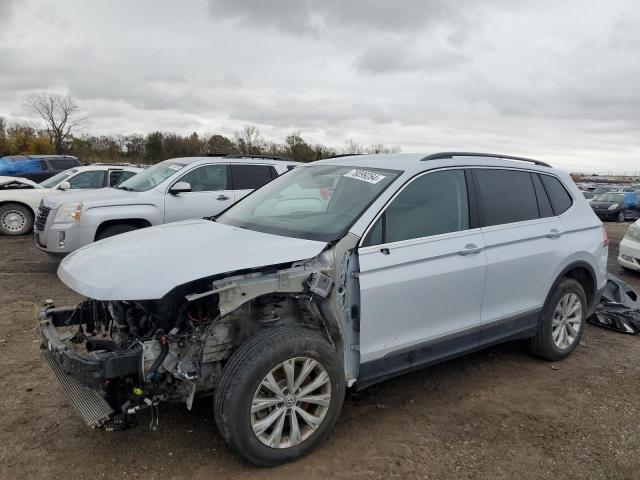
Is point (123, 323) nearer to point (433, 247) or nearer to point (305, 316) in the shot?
point (305, 316)

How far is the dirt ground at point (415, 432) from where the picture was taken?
10.00ft

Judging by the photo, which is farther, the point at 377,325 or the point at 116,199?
the point at 116,199

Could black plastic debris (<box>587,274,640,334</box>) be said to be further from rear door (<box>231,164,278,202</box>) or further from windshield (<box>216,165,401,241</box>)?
rear door (<box>231,164,278,202</box>)

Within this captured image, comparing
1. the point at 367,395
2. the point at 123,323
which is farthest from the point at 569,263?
the point at 123,323

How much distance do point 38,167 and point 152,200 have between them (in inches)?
523

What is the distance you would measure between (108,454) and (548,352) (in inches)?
146

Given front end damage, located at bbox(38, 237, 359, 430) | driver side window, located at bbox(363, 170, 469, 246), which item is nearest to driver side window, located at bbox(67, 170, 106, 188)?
front end damage, located at bbox(38, 237, 359, 430)

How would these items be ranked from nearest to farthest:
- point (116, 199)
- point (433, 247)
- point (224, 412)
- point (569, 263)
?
1. point (224, 412)
2. point (433, 247)
3. point (569, 263)
4. point (116, 199)

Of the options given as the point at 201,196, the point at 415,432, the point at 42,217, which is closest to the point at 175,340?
the point at 415,432

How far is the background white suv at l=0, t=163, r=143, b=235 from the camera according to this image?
11414 millimetres

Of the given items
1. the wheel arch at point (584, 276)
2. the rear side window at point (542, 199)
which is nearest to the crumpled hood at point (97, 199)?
the rear side window at point (542, 199)

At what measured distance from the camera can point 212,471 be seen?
3.00m

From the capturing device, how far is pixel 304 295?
316cm

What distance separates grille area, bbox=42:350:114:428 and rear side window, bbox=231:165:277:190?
18.5ft
